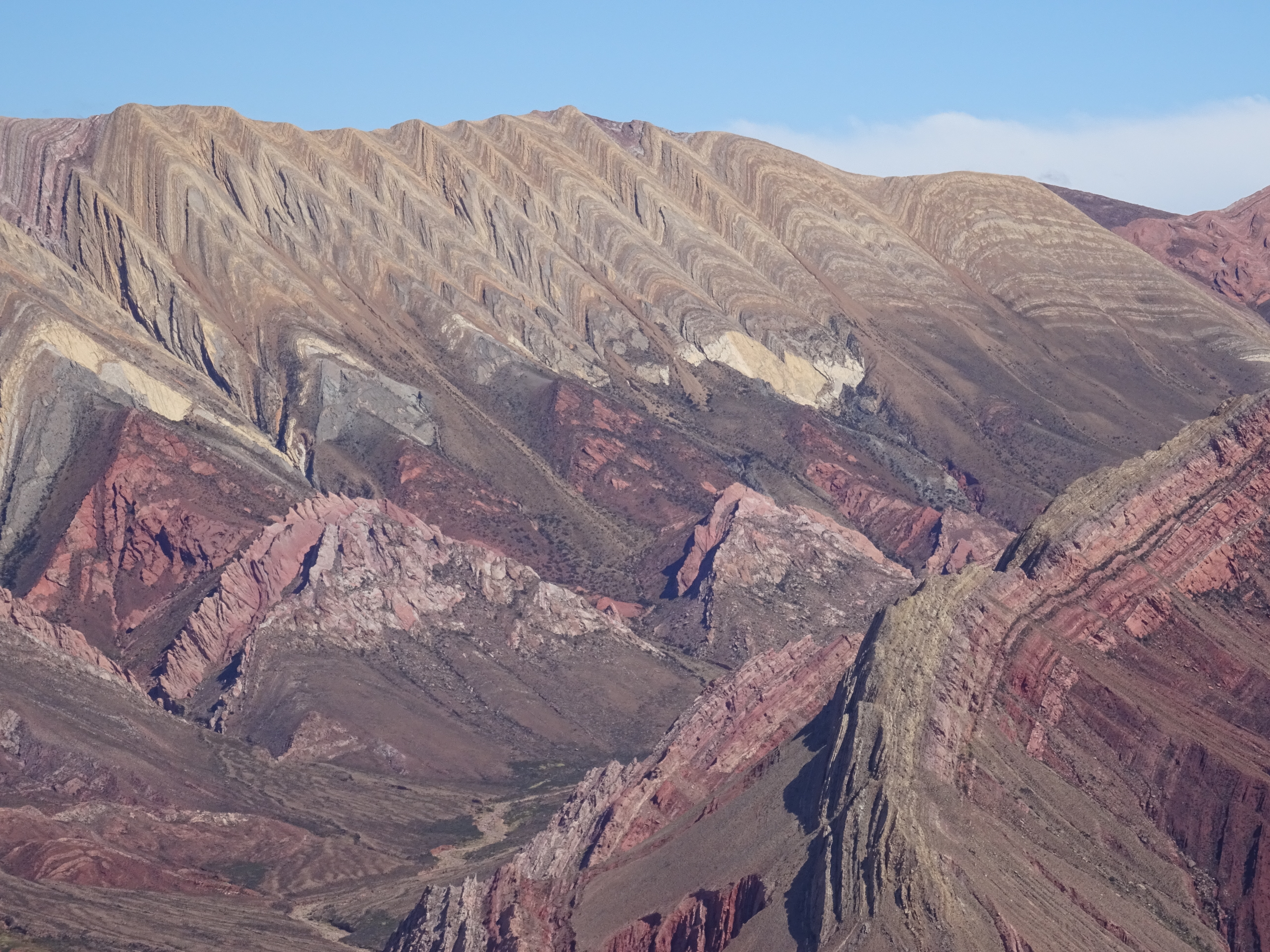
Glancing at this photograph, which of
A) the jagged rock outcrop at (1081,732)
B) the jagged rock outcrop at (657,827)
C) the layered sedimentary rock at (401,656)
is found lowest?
the layered sedimentary rock at (401,656)

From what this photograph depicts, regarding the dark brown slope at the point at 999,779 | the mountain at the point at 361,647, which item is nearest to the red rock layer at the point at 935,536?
the mountain at the point at 361,647

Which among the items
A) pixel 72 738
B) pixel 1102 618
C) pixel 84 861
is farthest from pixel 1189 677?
pixel 72 738

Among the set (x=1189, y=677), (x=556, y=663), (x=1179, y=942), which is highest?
(x=1189, y=677)

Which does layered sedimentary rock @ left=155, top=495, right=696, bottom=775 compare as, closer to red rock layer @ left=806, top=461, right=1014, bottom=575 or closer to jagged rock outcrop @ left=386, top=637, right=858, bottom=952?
red rock layer @ left=806, top=461, right=1014, bottom=575

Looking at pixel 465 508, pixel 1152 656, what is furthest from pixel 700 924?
pixel 465 508

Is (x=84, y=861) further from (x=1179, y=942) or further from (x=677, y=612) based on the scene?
(x=677, y=612)

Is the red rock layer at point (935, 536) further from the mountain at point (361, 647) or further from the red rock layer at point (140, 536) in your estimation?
the red rock layer at point (140, 536)
